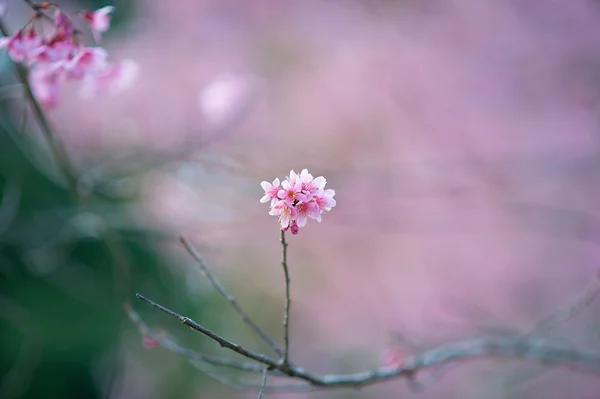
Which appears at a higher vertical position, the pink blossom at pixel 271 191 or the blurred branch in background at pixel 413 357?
the pink blossom at pixel 271 191

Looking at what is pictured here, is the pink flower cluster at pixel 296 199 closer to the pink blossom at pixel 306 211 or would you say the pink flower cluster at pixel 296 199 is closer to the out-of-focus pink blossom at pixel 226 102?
the pink blossom at pixel 306 211

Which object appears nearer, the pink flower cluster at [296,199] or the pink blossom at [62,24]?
the pink flower cluster at [296,199]

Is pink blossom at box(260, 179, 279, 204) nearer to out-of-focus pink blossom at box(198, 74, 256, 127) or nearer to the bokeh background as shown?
the bokeh background

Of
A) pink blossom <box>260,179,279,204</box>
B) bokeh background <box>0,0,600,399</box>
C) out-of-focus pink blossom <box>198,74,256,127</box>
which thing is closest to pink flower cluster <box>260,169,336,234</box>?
pink blossom <box>260,179,279,204</box>

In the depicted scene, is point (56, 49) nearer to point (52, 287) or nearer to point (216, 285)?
point (216, 285)

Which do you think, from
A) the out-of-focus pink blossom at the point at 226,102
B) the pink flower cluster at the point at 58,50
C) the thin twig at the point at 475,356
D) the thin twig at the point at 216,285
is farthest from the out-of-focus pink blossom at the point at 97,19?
the out-of-focus pink blossom at the point at 226,102

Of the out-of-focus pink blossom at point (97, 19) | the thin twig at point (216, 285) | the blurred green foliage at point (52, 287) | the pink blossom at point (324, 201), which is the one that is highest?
the out-of-focus pink blossom at point (97, 19)
